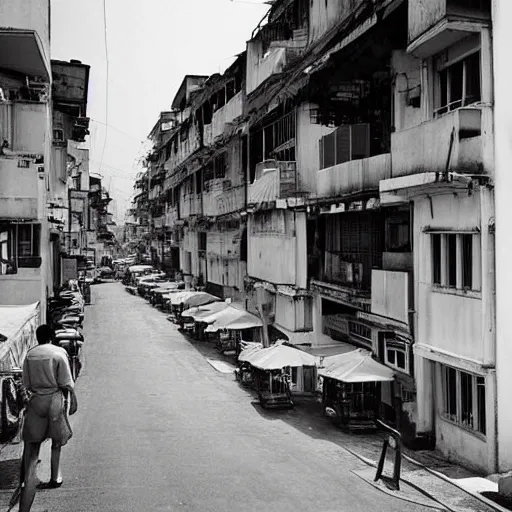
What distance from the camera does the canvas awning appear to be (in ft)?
40.2

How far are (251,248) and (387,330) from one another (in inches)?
→ 463

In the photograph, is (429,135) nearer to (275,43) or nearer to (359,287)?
(359,287)

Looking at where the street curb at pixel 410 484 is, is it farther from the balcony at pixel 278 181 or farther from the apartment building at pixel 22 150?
the apartment building at pixel 22 150

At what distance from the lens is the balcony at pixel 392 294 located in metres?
15.9

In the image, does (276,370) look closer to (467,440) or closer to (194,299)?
(467,440)

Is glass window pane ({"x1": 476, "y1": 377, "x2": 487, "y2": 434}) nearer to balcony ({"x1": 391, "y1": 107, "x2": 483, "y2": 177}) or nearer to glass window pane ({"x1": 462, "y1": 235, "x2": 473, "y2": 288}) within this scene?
glass window pane ({"x1": 462, "y1": 235, "x2": 473, "y2": 288})

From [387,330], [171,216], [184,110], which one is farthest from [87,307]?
[387,330]

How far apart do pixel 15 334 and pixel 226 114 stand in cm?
2036

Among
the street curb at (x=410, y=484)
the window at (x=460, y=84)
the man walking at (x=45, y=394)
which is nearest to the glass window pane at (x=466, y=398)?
the street curb at (x=410, y=484)

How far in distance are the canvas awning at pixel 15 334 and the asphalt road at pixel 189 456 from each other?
1.89m

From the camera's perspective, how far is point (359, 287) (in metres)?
19.6

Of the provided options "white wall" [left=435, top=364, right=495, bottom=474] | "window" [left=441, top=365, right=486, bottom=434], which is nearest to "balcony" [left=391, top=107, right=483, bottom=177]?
"white wall" [left=435, top=364, right=495, bottom=474]

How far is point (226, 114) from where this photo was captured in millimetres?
31734

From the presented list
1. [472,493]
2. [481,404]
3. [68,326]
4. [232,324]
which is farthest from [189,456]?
[68,326]
